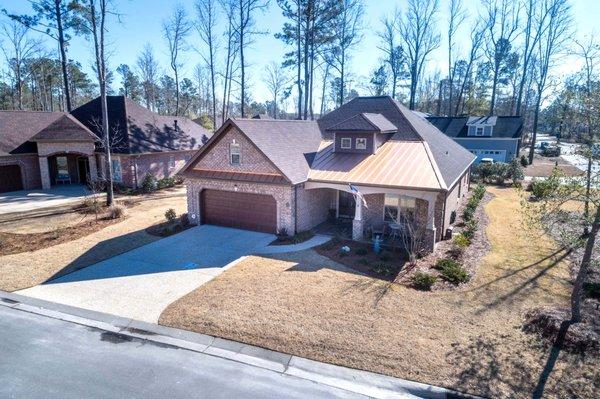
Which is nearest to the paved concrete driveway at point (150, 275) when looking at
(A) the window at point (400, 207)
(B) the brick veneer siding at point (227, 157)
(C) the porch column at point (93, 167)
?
(B) the brick veneer siding at point (227, 157)

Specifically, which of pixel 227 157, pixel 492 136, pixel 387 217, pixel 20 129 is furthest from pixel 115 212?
pixel 492 136

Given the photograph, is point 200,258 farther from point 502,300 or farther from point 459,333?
point 502,300

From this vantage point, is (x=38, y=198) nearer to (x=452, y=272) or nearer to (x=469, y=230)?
(x=452, y=272)

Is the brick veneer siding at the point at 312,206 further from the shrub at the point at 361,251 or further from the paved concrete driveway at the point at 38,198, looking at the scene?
the paved concrete driveway at the point at 38,198

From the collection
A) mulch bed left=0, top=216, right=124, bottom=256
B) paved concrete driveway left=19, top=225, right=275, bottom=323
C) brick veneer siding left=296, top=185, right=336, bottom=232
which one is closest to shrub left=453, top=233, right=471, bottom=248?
brick veneer siding left=296, top=185, right=336, bottom=232

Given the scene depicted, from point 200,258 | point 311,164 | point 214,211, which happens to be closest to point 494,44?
point 311,164

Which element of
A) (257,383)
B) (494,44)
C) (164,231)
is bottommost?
(257,383)
